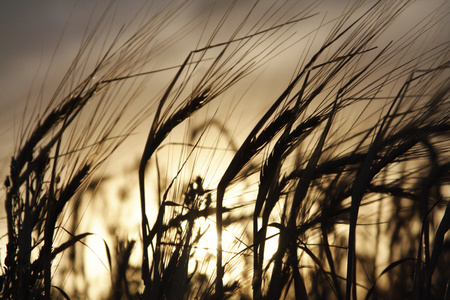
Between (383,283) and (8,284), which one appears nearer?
(8,284)

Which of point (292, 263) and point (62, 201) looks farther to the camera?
point (292, 263)

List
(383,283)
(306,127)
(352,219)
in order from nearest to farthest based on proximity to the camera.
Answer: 1. (352,219)
2. (306,127)
3. (383,283)

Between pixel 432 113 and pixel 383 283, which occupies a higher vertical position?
pixel 432 113

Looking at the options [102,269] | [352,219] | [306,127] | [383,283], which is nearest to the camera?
[352,219]

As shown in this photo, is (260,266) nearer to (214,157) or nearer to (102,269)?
(214,157)

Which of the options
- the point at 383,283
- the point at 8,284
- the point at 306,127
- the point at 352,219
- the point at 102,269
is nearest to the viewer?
the point at 352,219

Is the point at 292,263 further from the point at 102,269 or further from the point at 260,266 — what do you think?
the point at 102,269

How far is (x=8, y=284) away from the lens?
1013 mm

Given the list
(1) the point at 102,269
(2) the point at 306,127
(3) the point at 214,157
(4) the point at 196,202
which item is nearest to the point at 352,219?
(2) the point at 306,127

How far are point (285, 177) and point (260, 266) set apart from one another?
0.68 feet

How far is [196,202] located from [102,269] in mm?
756

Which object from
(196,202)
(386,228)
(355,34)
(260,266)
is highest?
(355,34)

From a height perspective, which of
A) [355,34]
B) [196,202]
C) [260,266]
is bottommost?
[260,266]

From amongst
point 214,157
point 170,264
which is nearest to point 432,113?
point 214,157
